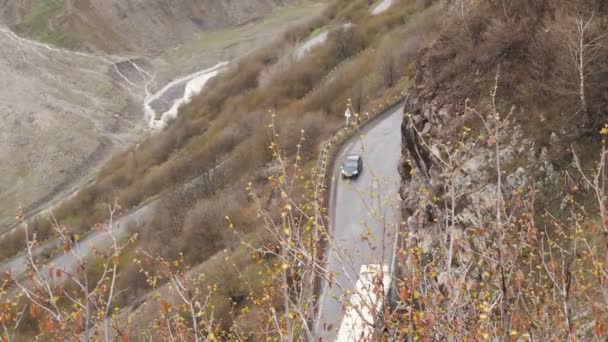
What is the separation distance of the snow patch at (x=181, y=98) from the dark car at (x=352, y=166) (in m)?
43.1

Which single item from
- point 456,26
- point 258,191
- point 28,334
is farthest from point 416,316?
point 28,334

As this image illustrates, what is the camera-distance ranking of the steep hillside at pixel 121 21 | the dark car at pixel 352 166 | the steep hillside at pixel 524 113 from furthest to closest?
the steep hillside at pixel 121 21 < the dark car at pixel 352 166 < the steep hillside at pixel 524 113

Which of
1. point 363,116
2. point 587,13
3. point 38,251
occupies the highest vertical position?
point 587,13

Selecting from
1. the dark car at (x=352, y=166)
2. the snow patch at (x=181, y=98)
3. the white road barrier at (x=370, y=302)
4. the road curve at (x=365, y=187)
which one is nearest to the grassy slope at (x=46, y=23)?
the snow patch at (x=181, y=98)

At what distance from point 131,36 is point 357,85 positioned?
66.7 m

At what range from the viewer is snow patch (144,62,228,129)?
69562 mm

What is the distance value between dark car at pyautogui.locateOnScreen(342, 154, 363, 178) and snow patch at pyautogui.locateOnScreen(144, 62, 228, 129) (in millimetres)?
43083

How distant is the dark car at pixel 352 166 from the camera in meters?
27.2

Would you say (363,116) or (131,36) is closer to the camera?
(363,116)

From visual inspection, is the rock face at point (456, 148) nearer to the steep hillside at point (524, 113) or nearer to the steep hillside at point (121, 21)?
the steep hillside at point (524, 113)

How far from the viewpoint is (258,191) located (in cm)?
3125

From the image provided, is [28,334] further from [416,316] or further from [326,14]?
[326,14]

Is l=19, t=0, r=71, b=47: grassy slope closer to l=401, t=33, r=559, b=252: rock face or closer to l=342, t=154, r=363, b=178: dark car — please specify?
l=342, t=154, r=363, b=178: dark car

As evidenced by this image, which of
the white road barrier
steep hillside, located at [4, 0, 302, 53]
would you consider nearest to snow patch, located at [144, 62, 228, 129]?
steep hillside, located at [4, 0, 302, 53]
